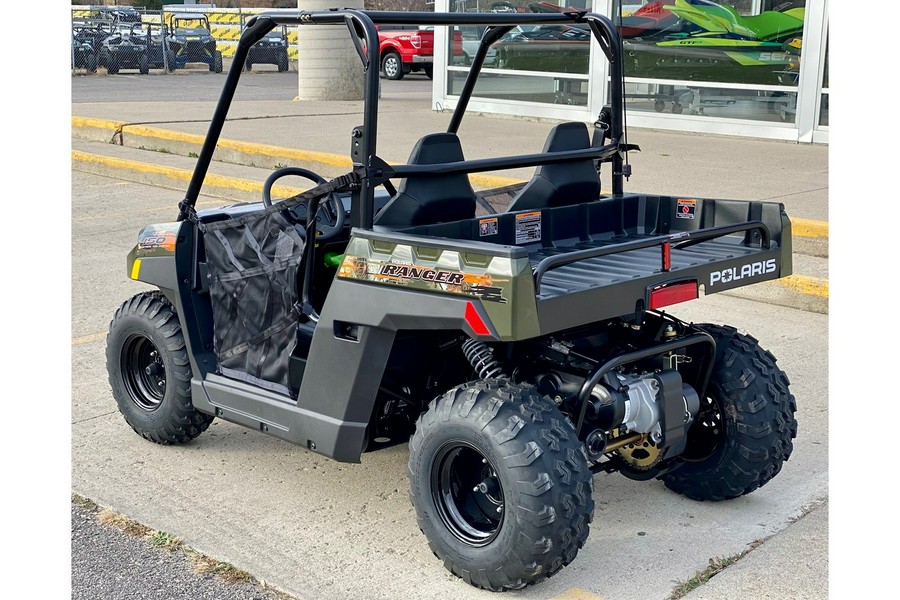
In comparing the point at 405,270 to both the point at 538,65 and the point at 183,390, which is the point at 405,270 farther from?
the point at 538,65

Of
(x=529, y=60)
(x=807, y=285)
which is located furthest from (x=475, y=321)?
(x=529, y=60)

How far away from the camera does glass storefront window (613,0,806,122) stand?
41.4ft

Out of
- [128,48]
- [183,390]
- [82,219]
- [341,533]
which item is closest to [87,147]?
[82,219]

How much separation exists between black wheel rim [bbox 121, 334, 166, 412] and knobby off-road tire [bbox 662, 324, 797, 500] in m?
2.28

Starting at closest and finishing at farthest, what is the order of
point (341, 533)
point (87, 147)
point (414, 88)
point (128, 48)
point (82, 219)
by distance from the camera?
point (341, 533) < point (82, 219) < point (87, 147) < point (414, 88) < point (128, 48)

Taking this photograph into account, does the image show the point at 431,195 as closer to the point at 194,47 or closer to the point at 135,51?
the point at 135,51

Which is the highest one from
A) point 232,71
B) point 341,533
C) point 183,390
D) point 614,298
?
point 232,71

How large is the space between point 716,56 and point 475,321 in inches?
423

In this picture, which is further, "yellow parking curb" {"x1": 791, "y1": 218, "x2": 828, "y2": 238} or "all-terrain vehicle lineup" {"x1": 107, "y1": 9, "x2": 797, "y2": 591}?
"yellow parking curb" {"x1": 791, "y1": 218, "x2": 828, "y2": 238}

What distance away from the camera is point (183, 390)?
4617 mm

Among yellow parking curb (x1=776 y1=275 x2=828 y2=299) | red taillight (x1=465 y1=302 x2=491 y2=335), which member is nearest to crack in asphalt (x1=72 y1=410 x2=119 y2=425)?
red taillight (x1=465 y1=302 x2=491 y2=335)

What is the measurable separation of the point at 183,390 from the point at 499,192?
1.57 metres

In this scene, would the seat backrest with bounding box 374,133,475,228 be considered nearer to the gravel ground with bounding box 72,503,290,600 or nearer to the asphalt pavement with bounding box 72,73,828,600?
the asphalt pavement with bounding box 72,73,828,600

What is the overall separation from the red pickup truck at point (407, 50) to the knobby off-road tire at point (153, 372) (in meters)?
21.1
